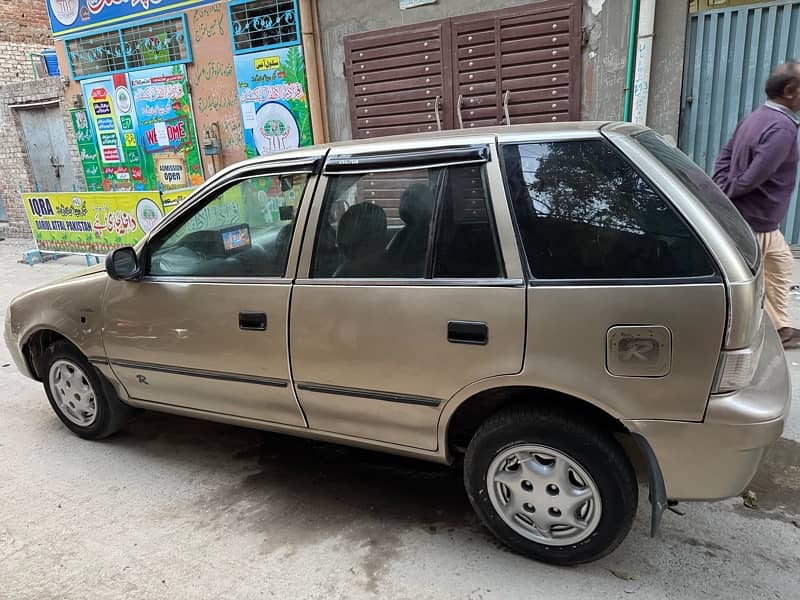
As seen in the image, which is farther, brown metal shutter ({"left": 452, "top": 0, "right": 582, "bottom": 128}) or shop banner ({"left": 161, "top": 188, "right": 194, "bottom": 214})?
shop banner ({"left": 161, "top": 188, "right": 194, "bottom": 214})

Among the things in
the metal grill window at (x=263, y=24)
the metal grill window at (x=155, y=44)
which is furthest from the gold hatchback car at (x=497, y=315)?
the metal grill window at (x=155, y=44)

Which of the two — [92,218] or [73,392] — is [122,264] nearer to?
[73,392]

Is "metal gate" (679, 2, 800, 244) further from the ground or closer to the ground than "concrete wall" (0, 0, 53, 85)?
closer to the ground

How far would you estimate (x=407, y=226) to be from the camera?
2.61m

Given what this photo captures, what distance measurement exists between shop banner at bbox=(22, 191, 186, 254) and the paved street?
184 inches

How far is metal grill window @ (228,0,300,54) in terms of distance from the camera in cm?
780

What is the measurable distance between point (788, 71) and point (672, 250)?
2604 millimetres

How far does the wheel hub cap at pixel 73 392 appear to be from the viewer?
3.66m

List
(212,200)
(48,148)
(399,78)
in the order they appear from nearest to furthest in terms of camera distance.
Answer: (212,200) → (399,78) → (48,148)

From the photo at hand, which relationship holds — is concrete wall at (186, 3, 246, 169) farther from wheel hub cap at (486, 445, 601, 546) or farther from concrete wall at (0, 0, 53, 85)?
wheel hub cap at (486, 445, 601, 546)

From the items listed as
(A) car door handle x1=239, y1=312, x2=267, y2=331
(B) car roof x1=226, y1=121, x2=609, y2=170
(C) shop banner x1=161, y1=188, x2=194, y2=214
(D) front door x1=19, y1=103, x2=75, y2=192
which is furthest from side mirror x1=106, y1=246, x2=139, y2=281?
(D) front door x1=19, y1=103, x2=75, y2=192

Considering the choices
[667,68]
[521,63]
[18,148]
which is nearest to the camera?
[667,68]

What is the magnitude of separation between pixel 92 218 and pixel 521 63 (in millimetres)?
6145

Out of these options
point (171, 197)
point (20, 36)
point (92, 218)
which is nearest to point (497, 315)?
point (171, 197)
